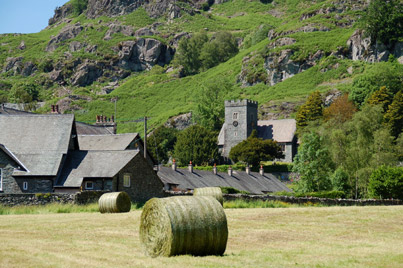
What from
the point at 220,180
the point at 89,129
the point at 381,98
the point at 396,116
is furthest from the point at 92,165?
the point at 381,98

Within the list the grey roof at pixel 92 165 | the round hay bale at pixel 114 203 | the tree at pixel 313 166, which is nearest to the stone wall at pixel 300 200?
the grey roof at pixel 92 165

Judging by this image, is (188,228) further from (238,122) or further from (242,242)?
(238,122)

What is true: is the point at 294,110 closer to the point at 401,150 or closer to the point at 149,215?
the point at 401,150

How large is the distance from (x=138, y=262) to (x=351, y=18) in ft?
601

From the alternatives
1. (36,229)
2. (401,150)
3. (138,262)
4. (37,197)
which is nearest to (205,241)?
(138,262)

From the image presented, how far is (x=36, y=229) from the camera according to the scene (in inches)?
998

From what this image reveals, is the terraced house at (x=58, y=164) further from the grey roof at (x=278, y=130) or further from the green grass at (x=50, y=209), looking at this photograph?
the grey roof at (x=278, y=130)

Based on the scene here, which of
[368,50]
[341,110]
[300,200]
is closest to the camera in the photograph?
[300,200]

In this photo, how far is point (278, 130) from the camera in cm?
12356

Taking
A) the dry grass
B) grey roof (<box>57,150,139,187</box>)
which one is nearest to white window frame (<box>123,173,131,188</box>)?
grey roof (<box>57,150,139,187</box>)

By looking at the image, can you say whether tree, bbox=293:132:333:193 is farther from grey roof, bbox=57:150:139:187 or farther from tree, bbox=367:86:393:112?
tree, bbox=367:86:393:112

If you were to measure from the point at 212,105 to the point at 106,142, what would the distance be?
261 feet

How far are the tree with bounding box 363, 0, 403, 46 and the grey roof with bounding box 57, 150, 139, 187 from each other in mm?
117367

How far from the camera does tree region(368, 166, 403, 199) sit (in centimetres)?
5600
